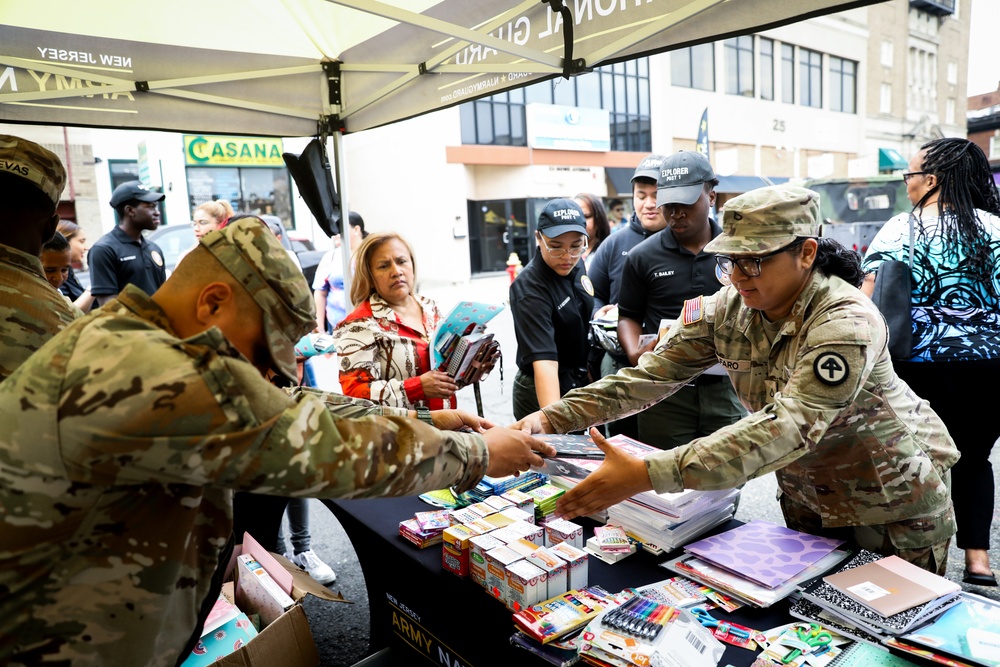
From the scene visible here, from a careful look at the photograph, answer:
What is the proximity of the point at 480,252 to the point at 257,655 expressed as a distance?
2332 cm

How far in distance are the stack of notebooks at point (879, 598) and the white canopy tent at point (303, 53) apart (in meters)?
1.72

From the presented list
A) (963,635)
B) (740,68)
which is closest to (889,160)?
(740,68)

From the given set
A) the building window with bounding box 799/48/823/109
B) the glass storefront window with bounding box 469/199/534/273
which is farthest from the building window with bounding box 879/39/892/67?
the glass storefront window with bounding box 469/199/534/273

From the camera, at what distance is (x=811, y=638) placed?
140cm

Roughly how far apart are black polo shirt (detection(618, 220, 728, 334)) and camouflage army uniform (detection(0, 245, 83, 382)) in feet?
7.71

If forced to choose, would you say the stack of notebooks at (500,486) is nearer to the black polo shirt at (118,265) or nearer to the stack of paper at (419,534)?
the stack of paper at (419,534)

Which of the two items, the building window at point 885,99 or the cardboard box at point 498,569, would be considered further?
the building window at point 885,99

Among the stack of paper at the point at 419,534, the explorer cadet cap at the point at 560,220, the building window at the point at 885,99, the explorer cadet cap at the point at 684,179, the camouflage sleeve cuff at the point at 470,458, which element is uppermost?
the building window at the point at 885,99

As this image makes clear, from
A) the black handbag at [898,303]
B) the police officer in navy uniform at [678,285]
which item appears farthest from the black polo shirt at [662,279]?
the black handbag at [898,303]

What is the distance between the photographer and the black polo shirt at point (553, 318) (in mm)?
2988

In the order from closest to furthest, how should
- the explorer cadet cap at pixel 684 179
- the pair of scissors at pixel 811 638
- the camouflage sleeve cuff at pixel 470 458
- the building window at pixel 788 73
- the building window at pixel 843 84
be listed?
1. the pair of scissors at pixel 811 638
2. the camouflage sleeve cuff at pixel 470 458
3. the explorer cadet cap at pixel 684 179
4. the building window at pixel 788 73
5. the building window at pixel 843 84

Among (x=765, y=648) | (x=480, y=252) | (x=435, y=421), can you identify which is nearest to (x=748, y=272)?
(x=765, y=648)

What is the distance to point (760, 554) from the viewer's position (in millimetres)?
1717

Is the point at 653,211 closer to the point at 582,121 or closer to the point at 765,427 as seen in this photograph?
the point at 765,427
